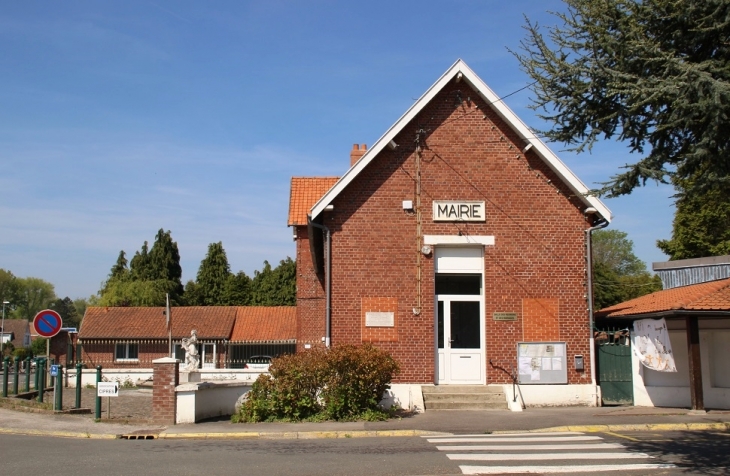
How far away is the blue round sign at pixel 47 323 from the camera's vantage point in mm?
17391

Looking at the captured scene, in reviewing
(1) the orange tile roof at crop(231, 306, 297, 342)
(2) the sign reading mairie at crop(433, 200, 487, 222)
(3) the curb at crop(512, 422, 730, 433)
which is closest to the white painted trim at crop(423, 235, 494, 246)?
(2) the sign reading mairie at crop(433, 200, 487, 222)

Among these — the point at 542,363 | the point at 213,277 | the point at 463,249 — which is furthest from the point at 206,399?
the point at 213,277

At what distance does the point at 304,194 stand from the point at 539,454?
18.1m

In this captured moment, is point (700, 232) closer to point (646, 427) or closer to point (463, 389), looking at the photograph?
point (463, 389)

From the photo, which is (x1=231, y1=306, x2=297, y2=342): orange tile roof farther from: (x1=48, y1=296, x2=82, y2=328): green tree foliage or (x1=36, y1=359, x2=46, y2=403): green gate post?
(x1=48, y1=296, x2=82, y2=328): green tree foliage

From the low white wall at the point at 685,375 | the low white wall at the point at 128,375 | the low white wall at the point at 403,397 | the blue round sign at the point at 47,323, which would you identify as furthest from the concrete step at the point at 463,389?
the low white wall at the point at 128,375

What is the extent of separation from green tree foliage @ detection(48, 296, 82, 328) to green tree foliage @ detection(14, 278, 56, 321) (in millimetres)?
3577

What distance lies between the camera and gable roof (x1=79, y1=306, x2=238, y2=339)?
44.8 meters

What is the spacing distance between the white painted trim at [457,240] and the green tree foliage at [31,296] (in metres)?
116

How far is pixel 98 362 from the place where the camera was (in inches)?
1724

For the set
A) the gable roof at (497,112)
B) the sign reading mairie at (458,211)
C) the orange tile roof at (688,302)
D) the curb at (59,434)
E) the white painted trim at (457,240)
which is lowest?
the curb at (59,434)

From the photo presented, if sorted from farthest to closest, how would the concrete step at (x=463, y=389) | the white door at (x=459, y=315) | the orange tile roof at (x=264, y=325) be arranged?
the orange tile roof at (x=264, y=325) → the white door at (x=459, y=315) → the concrete step at (x=463, y=389)

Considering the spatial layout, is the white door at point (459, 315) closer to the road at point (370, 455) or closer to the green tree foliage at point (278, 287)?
the road at point (370, 455)

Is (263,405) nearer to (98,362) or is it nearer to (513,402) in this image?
(513,402)
